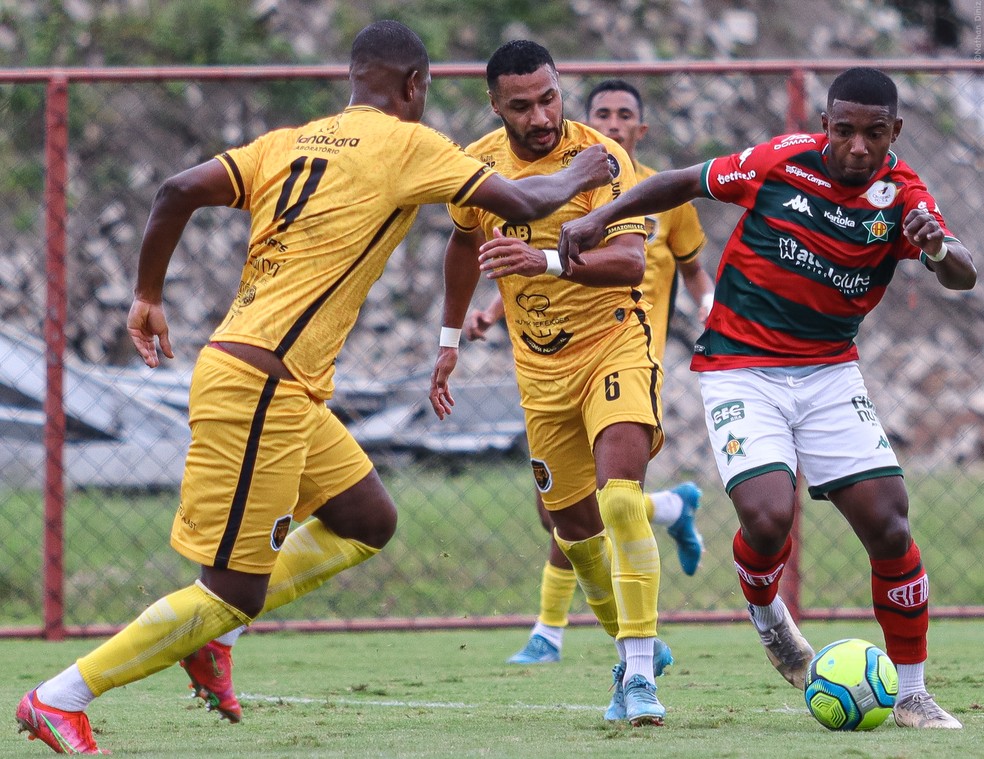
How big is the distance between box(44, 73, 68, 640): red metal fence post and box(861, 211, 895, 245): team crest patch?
13.7 ft

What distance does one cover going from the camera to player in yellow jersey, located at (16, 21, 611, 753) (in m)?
4.12

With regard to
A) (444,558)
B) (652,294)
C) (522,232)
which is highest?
(522,232)

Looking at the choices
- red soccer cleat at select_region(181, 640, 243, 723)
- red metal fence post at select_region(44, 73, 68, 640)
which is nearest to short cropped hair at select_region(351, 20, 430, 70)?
red soccer cleat at select_region(181, 640, 243, 723)

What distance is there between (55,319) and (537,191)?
3.58 meters

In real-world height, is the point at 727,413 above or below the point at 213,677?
above

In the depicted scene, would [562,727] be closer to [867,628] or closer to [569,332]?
[569,332]

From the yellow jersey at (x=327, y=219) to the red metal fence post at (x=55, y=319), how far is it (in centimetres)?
310

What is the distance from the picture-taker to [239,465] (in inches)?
162

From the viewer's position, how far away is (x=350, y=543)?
15.6 feet

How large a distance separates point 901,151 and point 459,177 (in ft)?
29.0

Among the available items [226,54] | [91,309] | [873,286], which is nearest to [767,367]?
[873,286]

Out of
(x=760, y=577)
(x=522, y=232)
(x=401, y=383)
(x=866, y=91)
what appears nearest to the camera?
(x=866, y=91)

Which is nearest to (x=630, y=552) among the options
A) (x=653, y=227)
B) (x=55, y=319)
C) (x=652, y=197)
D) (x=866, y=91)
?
(x=652, y=197)

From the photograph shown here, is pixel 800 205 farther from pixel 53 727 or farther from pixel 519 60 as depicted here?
pixel 53 727
